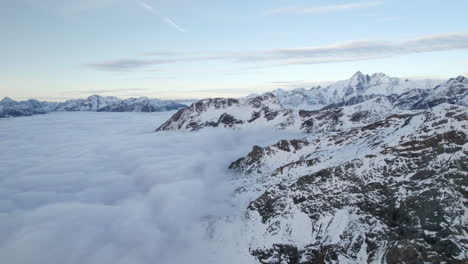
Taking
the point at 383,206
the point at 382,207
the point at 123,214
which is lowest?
the point at 123,214

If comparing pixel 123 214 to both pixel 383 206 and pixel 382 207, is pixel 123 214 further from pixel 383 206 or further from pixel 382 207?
pixel 383 206

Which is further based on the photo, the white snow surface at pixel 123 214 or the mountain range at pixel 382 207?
the white snow surface at pixel 123 214

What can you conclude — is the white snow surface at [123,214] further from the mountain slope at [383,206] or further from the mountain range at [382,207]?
the mountain slope at [383,206]

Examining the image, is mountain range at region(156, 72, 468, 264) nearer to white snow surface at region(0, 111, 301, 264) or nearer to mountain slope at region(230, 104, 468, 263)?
mountain slope at region(230, 104, 468, 263)

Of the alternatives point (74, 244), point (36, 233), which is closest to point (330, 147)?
point (74, 244)

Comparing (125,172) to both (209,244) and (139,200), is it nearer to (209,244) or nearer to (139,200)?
(139,200)

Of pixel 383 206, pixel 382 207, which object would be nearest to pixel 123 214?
pixel 382 207

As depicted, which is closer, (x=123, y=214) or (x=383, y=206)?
(x=383, y=206)

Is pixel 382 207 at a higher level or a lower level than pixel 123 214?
higher

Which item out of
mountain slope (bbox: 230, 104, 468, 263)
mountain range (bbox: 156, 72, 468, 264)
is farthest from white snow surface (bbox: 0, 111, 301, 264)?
mountain slope (bbox: 230, 104, 468, 263)

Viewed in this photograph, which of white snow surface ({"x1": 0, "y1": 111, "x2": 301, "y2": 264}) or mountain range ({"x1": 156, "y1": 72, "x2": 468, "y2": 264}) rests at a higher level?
mountain range ({"x1": 156, "y1": 72, "x2": 468, "y2": 264})

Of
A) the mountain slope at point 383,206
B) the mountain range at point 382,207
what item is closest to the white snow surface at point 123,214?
the mountain range at point 382,207
